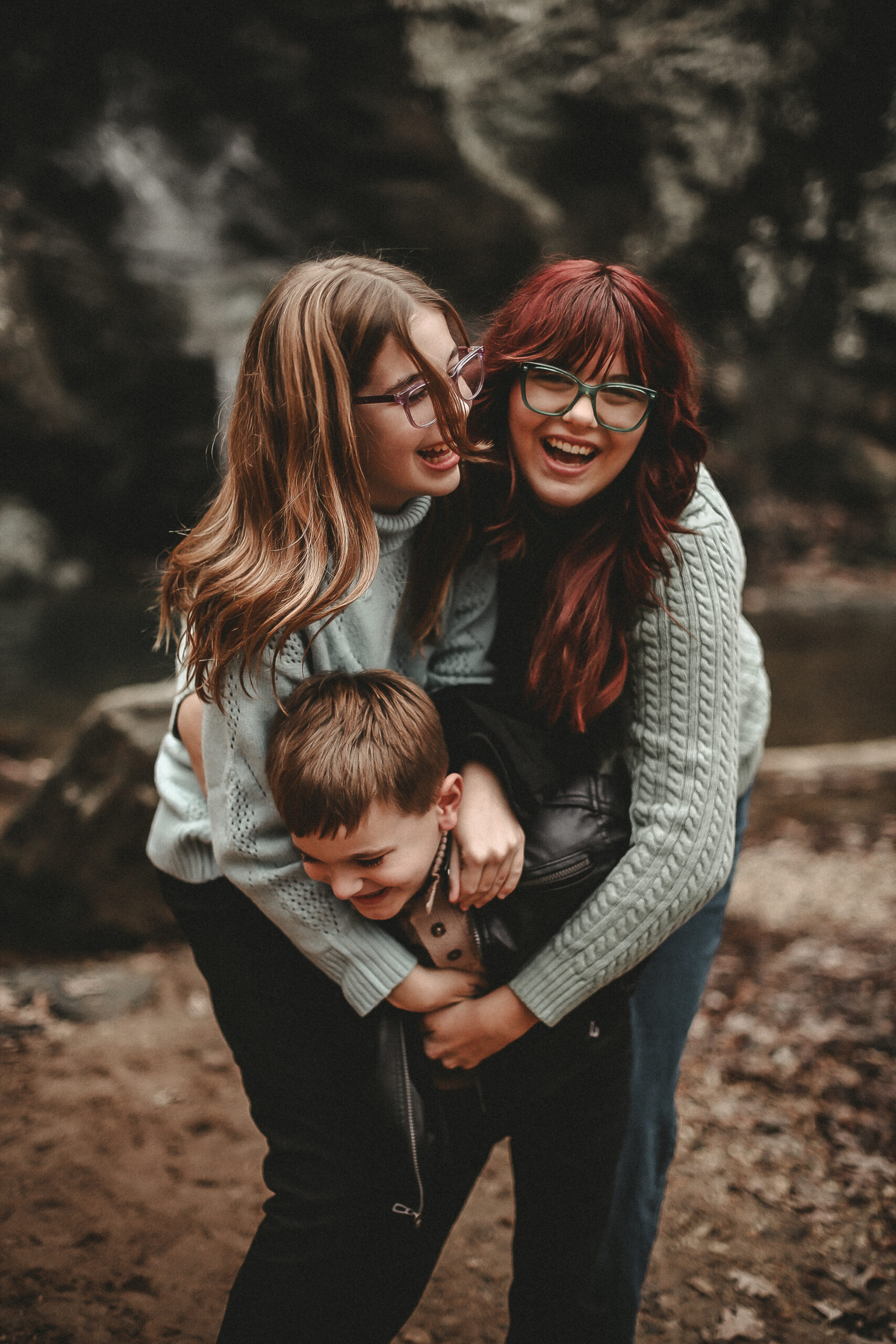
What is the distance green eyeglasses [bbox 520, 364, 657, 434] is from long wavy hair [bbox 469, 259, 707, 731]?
0.7 inches

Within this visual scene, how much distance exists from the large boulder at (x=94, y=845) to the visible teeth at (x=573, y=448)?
6.88 feet

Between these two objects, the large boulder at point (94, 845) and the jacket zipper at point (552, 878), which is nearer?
the jacket zipper at point (552, 878)

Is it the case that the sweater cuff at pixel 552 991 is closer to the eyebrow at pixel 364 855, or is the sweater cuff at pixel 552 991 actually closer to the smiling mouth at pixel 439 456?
the eyebrow at pixel 364 855

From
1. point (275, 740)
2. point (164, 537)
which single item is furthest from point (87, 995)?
point (164, 537)

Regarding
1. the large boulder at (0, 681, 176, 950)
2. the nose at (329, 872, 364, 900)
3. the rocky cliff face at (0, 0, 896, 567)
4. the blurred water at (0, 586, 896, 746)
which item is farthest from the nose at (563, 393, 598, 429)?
the rocky cliff face at (0, 0, 896, 567)

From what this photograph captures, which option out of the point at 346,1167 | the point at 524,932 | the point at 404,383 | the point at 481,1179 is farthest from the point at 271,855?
the point at 481,1179

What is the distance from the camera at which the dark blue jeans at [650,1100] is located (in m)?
1.71

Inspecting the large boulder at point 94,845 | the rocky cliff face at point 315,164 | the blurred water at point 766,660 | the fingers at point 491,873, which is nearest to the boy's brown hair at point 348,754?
the fingers at point 491,873

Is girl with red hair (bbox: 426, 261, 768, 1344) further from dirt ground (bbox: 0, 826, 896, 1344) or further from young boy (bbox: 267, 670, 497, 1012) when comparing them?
dirt ground (bbox: 0, 826, 896, 1344)

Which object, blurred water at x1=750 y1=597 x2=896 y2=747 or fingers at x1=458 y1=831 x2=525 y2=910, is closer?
fingers at x1=458 y1=831 x2=525 y2=910

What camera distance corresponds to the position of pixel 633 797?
1438mm

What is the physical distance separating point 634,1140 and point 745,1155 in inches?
37.9

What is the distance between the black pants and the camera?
4.41 feet

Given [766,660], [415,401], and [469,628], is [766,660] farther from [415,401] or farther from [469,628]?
[415,401]
